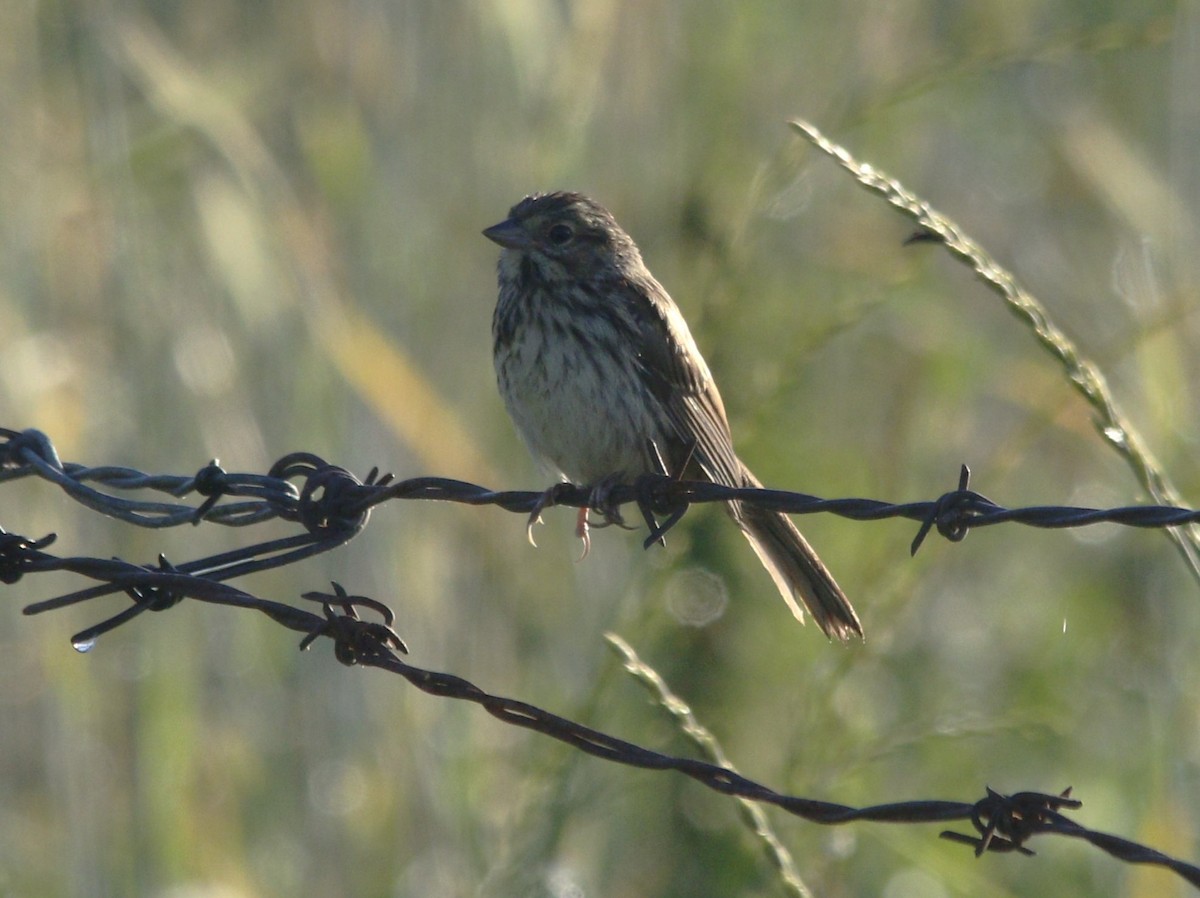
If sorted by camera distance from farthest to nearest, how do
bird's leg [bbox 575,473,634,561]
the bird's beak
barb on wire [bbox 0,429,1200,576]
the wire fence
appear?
the bird's beak < bird's leg [bbox 575,473,634,561] < barb on wire [bbox 0,429,1200,576] < the wire fence

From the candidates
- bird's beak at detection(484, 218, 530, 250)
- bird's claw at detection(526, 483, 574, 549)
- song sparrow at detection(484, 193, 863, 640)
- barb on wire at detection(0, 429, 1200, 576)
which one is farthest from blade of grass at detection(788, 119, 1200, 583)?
bird's beak at detection(484, 218, 530, 250)

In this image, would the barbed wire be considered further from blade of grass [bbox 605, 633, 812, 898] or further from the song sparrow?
the song sparrow

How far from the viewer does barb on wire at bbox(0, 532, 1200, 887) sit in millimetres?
2096

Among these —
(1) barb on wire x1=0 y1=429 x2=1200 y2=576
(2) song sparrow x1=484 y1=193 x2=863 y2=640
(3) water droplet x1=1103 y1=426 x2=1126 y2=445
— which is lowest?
(1) barb on wire x1=0 y1=429 x2=1200 y2=576

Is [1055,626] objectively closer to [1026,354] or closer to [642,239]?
[1026,354]

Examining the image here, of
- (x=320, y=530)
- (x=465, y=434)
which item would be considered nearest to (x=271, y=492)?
(x=320, y=530)

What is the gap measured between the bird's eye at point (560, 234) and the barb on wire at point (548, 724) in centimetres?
179

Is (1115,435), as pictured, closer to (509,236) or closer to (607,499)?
(607,499)

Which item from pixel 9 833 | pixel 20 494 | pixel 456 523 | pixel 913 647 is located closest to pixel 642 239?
pixel 456 523

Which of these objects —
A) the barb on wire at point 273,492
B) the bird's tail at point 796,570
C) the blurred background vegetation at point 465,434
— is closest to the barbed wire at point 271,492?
the barb on wire at point 273,492

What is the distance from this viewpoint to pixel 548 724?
245 centimetres

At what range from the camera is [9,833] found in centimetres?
499

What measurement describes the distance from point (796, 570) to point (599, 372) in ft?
2.27

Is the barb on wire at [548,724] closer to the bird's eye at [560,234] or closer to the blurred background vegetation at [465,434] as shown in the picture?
the blurred background vegetation at [465,434]
